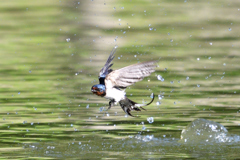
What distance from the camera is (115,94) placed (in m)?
6.55

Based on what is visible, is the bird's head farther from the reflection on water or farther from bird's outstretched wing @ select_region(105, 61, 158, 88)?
the reflection on water

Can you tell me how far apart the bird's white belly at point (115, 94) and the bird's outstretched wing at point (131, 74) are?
0.30 ft

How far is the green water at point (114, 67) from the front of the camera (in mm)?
7172

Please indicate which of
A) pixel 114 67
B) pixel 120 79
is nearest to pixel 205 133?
pixel 120 79

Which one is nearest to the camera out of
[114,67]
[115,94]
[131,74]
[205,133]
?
[131,74]

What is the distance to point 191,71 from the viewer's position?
36.7 ft

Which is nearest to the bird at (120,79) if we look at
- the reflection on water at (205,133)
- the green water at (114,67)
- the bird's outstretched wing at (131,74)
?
the bird's outstretched wing at (131,74)

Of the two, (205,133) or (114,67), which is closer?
(205,133)

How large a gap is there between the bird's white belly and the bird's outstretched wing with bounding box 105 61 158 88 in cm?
9

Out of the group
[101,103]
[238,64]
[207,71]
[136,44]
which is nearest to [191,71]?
[207,71]

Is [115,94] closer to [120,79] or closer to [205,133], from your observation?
[120,79]

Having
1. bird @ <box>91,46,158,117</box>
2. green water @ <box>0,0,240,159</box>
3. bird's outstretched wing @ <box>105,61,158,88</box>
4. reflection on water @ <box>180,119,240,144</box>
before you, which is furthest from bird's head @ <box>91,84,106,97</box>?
reflection on water @ <box>180,119,240,144</box>

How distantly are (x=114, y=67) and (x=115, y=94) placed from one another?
16.4ft

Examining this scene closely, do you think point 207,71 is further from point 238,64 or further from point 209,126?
point 209,126
